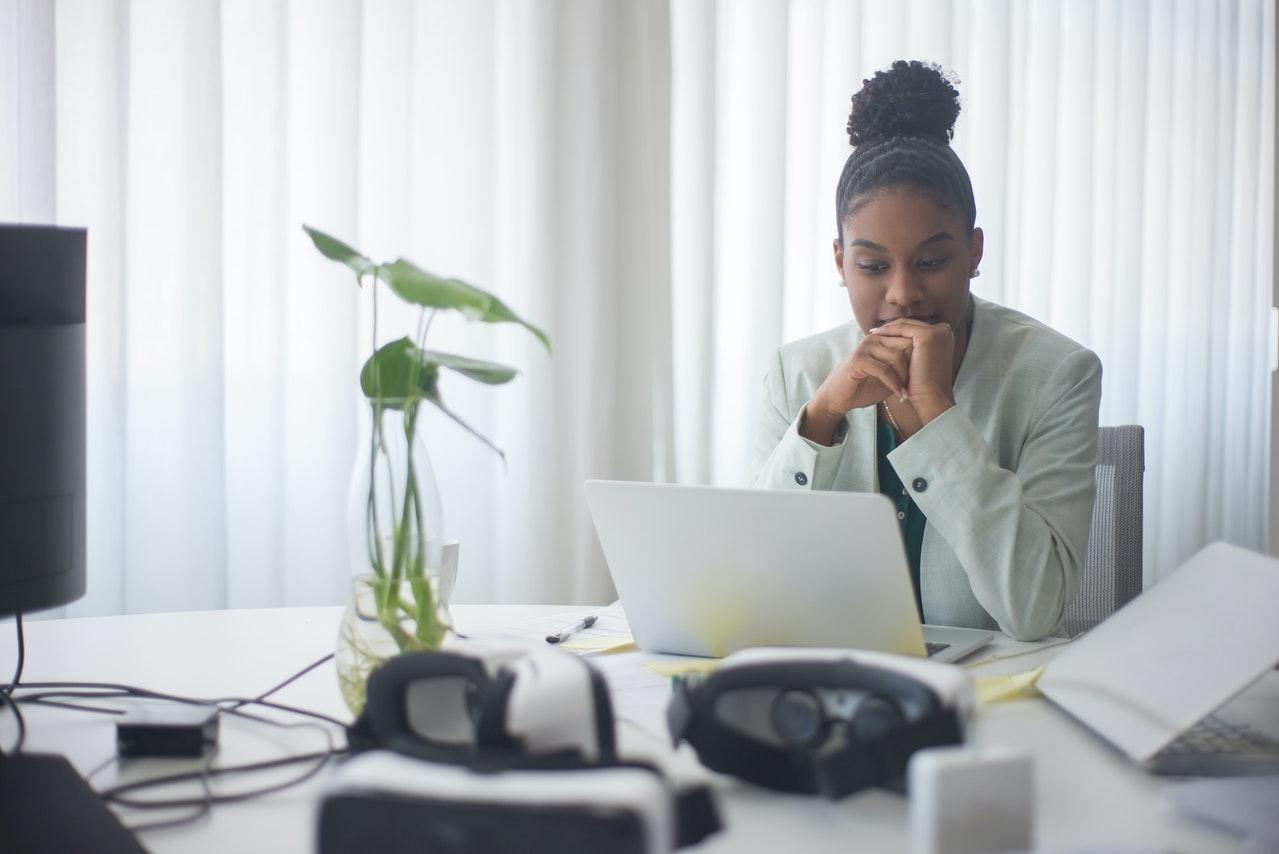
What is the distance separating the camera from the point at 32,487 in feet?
3.18

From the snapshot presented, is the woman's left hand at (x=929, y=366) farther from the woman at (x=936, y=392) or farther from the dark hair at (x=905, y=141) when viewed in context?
the dark hair at (x=905, y=141)

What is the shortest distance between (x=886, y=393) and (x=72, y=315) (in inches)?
36.5

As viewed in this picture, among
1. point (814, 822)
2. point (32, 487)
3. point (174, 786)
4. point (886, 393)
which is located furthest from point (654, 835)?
point (886, 393)

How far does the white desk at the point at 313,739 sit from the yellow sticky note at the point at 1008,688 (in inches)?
0.6

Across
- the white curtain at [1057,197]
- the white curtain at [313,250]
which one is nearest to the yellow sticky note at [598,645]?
the white curtain at [313,250]

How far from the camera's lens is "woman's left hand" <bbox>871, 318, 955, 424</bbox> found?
1451 mm

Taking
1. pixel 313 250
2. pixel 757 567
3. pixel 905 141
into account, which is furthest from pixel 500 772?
pixel 313 250

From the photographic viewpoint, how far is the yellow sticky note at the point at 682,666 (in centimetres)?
110

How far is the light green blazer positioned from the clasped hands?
41mm

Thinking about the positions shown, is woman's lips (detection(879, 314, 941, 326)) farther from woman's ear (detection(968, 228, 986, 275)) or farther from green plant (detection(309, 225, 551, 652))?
green plant (detection(309, 225, 551, 652))

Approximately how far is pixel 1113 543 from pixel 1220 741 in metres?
0.79

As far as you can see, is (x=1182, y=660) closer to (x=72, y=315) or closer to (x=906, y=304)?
(x=906, y=304)

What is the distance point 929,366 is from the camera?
1.47 m

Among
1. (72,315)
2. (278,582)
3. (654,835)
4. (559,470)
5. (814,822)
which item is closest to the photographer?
(654,835)
